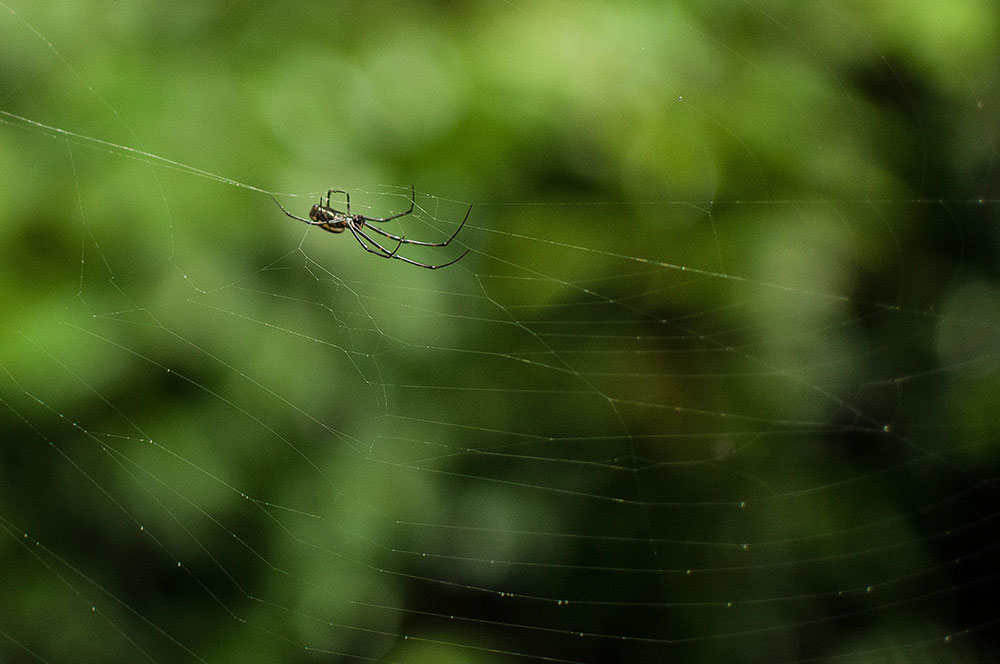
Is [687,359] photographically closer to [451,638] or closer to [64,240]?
[451,638]

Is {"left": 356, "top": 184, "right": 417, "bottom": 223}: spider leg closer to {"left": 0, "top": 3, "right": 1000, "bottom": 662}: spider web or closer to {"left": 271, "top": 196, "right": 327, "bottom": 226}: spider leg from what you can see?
{"left": 0, "top": 3, "right": 1000, "bottom": 662}: spider web

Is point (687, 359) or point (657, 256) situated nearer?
point (657, 256)

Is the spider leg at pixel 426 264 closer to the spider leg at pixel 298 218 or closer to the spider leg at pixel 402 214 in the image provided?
the spider leg at pixel 402 214

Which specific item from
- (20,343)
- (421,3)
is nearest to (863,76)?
(421,3)

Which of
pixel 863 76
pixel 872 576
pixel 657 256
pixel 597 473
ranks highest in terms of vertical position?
pixel 863 76

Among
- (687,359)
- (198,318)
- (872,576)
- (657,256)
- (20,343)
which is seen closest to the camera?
(20,343)

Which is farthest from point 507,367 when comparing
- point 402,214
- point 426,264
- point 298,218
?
point 298,218

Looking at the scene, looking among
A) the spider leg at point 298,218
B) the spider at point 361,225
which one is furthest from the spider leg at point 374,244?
the spider leg at point 298,218
